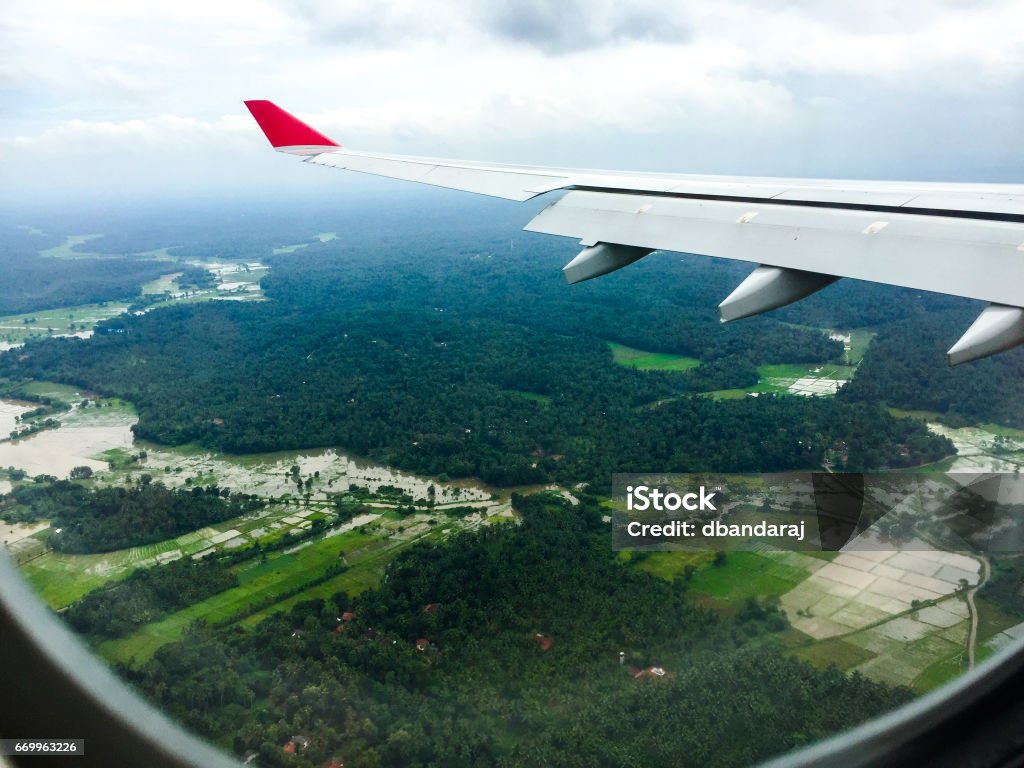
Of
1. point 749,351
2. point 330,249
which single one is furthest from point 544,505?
point 330,249

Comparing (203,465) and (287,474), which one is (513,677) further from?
(203,465)

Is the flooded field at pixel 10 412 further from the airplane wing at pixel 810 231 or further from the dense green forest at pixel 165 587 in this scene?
the airplane wing at pixel 810 231

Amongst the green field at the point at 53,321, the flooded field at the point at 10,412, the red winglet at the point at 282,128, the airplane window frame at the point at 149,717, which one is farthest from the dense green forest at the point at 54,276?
the airplane window frame at the point at 149,717

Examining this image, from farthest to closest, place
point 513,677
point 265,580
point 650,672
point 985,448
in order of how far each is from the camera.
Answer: point 265,580
point 985,448
point 513,677
point 650,672

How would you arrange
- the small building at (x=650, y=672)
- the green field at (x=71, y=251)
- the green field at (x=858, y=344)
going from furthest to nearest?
the green field at (x=71, y=251) < the green field at (x=858, y=344) < the small building at (x=650, y=672)

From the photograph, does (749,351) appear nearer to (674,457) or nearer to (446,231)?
(674,457)

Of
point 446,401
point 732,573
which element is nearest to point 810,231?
point 732,573
